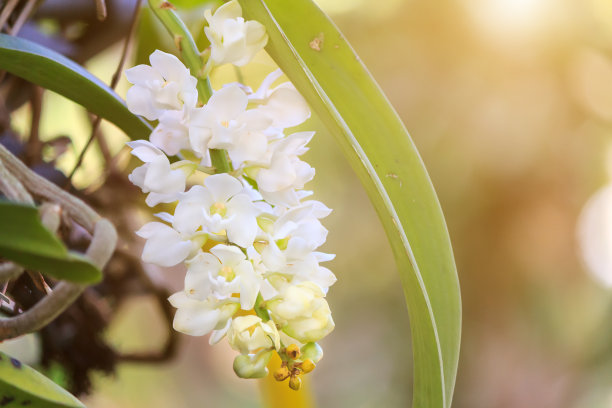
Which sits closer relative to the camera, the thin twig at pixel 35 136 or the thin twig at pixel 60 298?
the thin twig at pixel 60 298

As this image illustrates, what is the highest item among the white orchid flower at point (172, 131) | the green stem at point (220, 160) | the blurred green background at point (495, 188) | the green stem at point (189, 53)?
the green stem at point (189, 53)

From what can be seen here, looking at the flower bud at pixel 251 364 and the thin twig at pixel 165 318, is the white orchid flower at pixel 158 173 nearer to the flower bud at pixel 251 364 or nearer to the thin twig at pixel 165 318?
the flower bud at pixel 251 364

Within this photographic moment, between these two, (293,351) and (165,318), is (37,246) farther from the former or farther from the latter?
(165,318)

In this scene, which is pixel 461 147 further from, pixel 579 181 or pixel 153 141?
pixel 153 141

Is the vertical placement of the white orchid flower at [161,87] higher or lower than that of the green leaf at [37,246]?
higher

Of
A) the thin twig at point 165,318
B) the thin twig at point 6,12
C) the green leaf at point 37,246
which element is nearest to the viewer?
the green leaf at point 37,246

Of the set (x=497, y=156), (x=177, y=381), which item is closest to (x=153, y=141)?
(x=177, y=381)

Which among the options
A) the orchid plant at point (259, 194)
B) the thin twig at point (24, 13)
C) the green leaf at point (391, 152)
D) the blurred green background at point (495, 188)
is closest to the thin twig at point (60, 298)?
the orchid plant at point (259, 194)

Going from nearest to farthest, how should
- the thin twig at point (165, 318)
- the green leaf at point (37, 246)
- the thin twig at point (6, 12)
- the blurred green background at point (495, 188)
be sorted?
1. the green leaf at point (37, 246)
2. the thin twig at point (6, 12)
3. the thin twig at point (165, 318)
4. the blurred green background at point (495, 188)

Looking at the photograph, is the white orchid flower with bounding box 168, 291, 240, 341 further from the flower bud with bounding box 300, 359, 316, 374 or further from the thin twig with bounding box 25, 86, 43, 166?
the thin twig with bounding box 25, 86, 43, 166

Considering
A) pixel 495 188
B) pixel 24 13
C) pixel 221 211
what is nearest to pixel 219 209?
pixel 221 211
